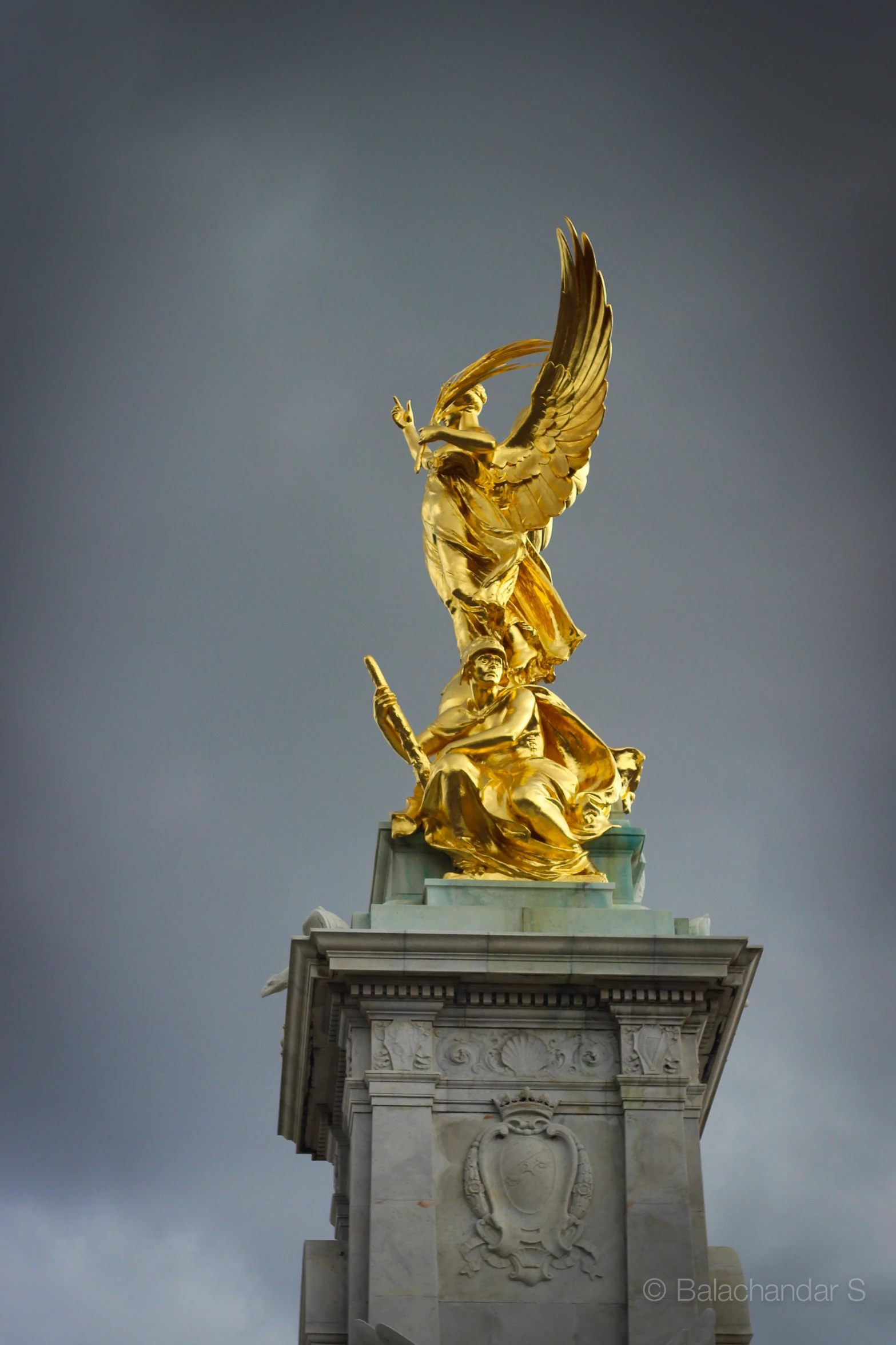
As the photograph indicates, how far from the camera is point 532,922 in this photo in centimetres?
2017

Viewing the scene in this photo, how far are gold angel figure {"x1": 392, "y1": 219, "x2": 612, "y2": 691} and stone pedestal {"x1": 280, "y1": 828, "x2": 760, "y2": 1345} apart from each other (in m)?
3.80

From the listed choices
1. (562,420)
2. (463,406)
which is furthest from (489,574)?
(463,406)

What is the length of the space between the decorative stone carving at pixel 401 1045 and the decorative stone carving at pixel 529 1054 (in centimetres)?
20

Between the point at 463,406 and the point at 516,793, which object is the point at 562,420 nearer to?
the point at 463,406

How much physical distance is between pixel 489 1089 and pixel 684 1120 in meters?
1.88

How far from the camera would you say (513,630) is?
23250 millimetres

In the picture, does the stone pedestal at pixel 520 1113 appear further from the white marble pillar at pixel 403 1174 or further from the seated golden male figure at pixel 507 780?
the seated golden male figure at pixel 507 780

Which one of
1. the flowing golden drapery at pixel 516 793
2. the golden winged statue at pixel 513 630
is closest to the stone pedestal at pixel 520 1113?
the flowing golden drapery at pixel 516 793

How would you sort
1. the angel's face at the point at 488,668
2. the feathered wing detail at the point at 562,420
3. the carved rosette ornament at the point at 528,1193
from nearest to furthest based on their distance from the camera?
the carved rosette ornament at the point at 528,1193, the angel's face at the point at 488,668, the feathered wing detail at the point at 562,420

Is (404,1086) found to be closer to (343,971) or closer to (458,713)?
(343,971)

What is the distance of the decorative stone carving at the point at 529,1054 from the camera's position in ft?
63.9

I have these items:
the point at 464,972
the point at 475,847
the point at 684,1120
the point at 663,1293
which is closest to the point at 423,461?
the point at 475,847

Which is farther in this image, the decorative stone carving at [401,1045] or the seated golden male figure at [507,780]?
the seated golden male figure at [507,780]

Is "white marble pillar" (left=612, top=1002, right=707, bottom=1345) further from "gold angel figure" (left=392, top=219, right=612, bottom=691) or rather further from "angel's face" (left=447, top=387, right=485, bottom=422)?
"angel's face" (left=447, top=387, right=485, bottom=422)
